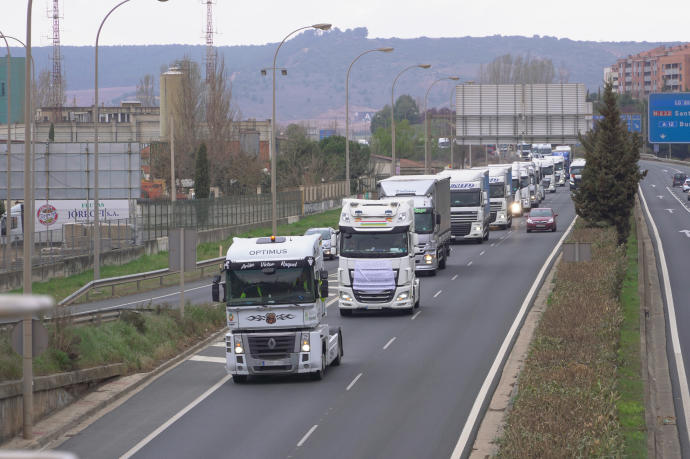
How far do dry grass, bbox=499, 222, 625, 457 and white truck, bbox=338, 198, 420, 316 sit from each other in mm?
4833

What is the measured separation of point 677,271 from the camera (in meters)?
46.2

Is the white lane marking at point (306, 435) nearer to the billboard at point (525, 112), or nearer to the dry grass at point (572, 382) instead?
the dry grass at point (572, 382)

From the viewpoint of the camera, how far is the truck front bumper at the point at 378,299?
3291 cm

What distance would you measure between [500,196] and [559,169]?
60.9 metres

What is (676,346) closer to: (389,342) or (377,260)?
(389,342)

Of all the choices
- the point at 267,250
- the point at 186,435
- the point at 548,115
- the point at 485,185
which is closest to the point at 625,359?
the point at 267,250

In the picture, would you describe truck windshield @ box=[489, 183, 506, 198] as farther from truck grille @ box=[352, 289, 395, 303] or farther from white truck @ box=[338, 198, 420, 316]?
Answer: truck grille @ box=[352, 289, 395, 303]

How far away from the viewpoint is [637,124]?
91750 millimetres

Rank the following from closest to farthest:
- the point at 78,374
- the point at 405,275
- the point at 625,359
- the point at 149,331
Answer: the point at 78,374, the point at 625,359, the point at 149,331, the point at 405,275

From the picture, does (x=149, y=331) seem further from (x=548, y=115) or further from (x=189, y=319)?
(x=548, y=115)

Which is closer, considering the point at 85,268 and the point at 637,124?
the point at 85,268

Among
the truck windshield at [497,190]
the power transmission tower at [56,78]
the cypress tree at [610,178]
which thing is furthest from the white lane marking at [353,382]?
the power transmission tower at [56,78]

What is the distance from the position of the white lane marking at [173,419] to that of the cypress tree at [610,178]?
31.6m

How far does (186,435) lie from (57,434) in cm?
235
